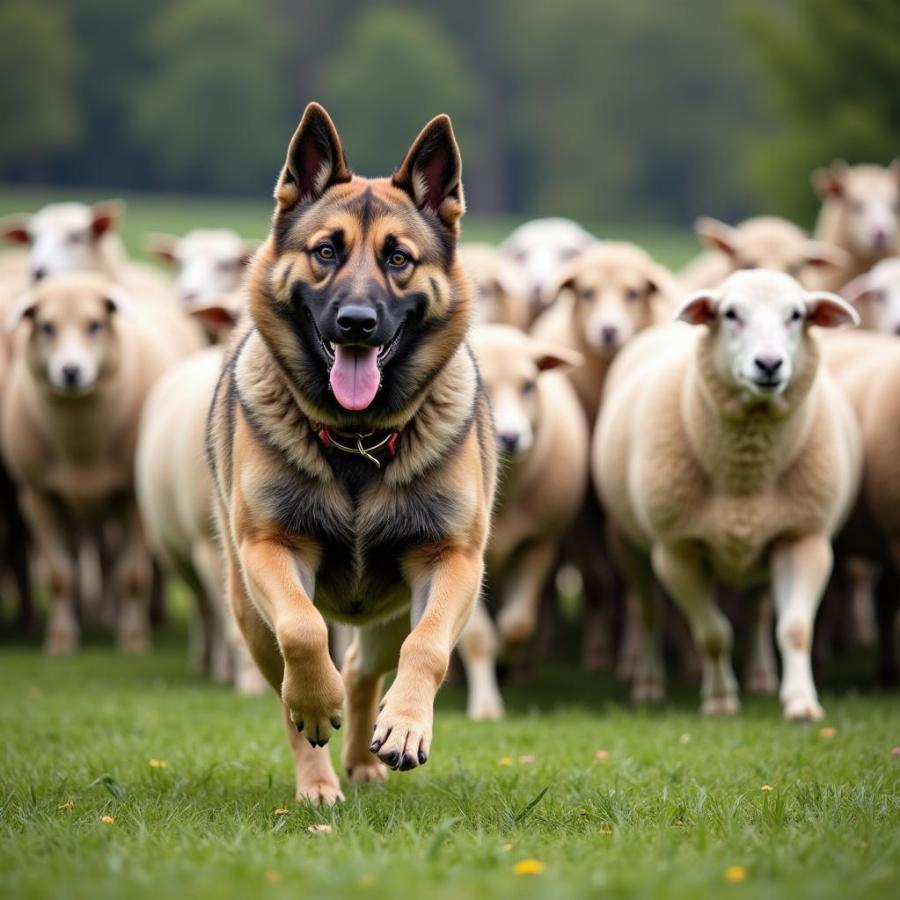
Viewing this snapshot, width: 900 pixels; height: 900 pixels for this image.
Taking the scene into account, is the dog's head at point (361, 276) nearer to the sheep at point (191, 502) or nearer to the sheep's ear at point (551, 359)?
the sheep's ear at point (551, 359)

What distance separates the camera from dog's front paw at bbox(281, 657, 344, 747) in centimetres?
494

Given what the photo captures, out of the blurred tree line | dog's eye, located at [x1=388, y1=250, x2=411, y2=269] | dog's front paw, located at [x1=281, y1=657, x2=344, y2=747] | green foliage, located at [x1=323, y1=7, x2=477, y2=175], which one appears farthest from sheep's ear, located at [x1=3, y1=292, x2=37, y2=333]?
green foliage, located at [x1=323, y1=7, x2=477, y2=175]

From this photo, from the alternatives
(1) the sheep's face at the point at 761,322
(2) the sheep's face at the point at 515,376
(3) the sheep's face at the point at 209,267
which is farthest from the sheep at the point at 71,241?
(1) the sheep's face at the point at 761,322

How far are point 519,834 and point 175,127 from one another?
58824 millimetres

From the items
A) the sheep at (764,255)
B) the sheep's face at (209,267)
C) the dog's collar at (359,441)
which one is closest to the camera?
the dog's collar at (359,441)

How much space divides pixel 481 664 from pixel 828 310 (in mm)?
2476

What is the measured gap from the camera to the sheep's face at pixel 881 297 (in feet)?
35.9

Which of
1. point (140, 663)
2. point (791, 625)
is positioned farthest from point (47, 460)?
point (791, 625)

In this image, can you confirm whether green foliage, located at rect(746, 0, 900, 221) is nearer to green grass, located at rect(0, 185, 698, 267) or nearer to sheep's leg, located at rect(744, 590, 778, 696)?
green grass, located at rect(0, 185, 698, 267)

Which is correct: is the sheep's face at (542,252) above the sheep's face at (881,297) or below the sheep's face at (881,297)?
above

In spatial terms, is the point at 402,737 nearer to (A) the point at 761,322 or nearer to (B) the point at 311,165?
(B) the point at 311,165

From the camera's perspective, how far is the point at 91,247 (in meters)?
A: 13.1

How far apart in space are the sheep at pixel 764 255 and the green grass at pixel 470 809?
393 cm

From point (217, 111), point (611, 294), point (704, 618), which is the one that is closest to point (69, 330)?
point (611, 294)
